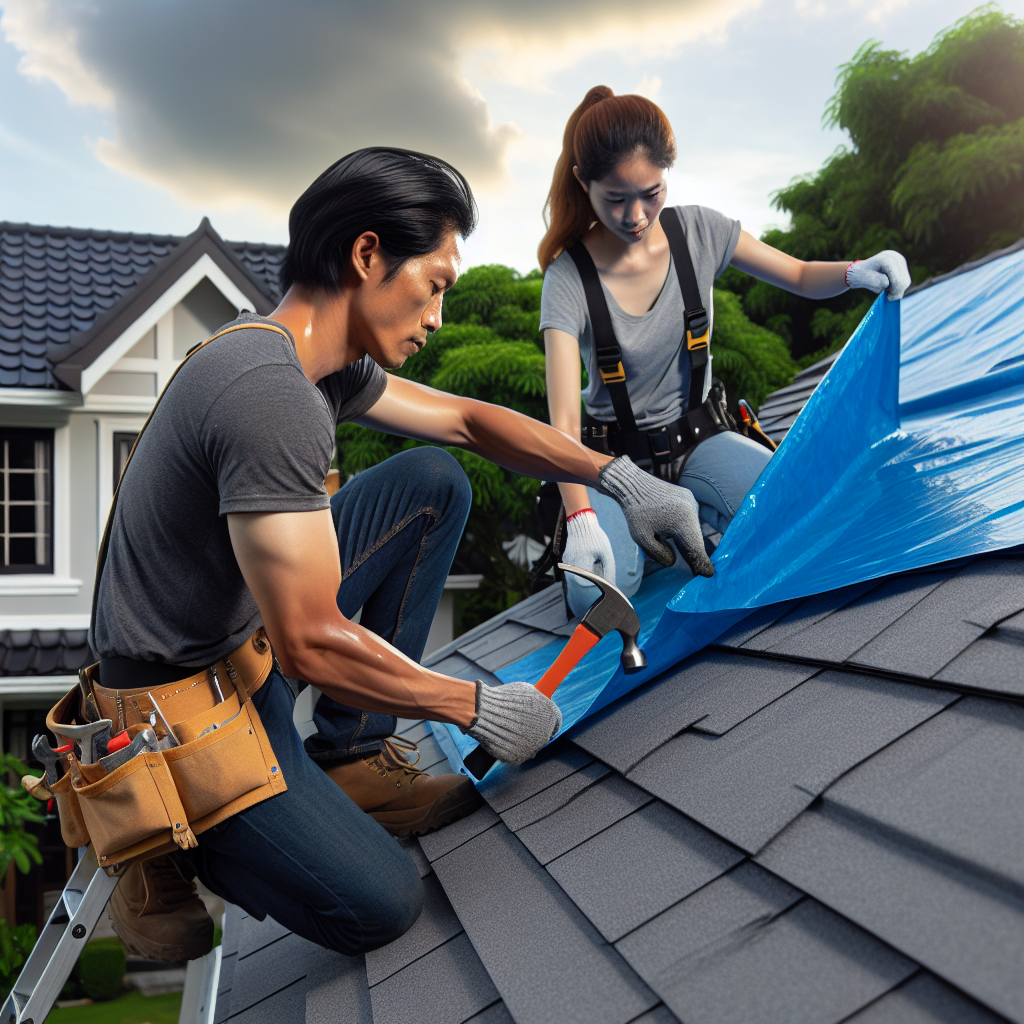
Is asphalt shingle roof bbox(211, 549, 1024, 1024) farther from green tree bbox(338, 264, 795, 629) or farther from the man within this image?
green tree bbox(338, 264, 795, 629)

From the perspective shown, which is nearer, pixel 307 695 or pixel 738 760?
pixel 738 760

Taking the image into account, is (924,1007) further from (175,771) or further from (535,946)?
(175,771)

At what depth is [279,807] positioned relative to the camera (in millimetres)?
1444

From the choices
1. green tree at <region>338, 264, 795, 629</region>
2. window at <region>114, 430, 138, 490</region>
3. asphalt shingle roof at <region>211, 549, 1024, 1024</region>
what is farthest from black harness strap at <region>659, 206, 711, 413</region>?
window at <region>114, 430, 138, 490</region>

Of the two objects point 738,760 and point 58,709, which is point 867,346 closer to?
point 738,760

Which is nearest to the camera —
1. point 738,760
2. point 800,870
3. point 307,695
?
point 800,870

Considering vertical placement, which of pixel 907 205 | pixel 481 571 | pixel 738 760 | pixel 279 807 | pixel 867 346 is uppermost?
pixel 907 205

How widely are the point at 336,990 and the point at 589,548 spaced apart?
1244 mm

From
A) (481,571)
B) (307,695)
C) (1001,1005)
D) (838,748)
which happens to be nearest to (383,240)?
(838,748)

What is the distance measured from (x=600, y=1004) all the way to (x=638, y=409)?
6.45 ft

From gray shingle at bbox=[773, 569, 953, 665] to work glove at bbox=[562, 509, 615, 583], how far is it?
819mm

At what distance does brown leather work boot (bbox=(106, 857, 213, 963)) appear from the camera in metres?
1.53

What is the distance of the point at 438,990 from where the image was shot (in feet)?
3.79

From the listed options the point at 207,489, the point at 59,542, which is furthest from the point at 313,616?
the point at 59,542
